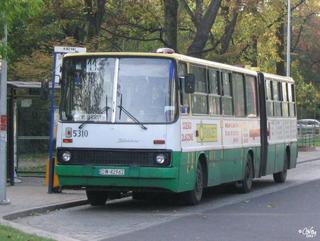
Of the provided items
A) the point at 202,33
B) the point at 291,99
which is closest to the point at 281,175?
the point at 291,99

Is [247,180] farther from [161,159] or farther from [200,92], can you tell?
[161,159]

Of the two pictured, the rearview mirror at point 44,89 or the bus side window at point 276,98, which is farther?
the bus side window at point 276,98

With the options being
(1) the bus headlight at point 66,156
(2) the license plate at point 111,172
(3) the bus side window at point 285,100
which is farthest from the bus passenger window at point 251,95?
(1) the bus headlight at point 66,156

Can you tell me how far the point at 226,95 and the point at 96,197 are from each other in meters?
4.16

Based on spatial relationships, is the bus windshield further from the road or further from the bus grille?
the road

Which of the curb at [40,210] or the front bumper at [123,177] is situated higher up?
the front bumper at [123,177]

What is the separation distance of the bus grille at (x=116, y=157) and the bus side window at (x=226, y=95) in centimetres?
383

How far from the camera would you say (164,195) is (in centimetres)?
1844

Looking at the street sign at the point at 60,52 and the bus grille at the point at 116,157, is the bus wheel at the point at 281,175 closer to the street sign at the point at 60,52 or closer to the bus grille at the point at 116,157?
the street sign at the point at 60,52

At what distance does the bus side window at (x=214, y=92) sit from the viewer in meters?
17.3

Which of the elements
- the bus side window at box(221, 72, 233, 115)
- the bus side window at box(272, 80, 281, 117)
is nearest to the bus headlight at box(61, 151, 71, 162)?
the bus side window at box(221, 72, 233, 115)

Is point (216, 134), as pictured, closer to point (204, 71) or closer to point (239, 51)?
point (204, 71)

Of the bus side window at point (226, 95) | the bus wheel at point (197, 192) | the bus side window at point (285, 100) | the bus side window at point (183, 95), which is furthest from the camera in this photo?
the bus side window at point (285, 100)

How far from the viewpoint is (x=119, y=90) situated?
15.1 meters
